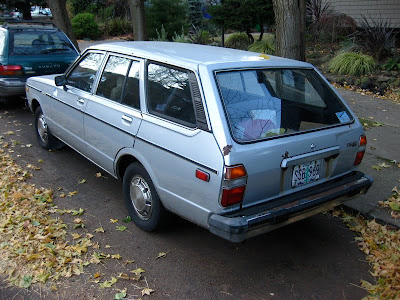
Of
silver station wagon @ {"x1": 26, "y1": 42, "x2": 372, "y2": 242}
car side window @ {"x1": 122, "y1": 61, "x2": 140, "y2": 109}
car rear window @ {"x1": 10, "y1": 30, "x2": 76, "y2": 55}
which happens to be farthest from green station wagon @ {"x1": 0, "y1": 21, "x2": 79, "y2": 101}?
car side window @ {"x1": 122, "y1": 61, "x2": 140, "y2": 109}

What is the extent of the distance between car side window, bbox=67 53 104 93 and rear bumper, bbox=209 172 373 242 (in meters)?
2.51

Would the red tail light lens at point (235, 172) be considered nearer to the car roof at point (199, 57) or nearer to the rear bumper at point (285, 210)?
the rear bumper at point (285, 210)

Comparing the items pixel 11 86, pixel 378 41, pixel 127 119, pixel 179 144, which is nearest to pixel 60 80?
pixel 127 119

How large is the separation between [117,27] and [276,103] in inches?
848

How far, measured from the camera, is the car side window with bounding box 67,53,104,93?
4.66 m

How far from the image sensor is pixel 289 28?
23.1 ft

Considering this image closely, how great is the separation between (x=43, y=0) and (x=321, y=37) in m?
18.2

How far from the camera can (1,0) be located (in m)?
24.5

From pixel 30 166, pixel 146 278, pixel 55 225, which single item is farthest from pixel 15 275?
pixel 30 166

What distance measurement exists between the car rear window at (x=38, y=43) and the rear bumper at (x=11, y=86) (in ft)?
1.80

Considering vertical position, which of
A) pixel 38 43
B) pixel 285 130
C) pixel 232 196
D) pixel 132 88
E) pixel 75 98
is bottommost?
pixel 232 196

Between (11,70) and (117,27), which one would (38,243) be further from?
(117,27)

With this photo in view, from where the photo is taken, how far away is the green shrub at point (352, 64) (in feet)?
34.1

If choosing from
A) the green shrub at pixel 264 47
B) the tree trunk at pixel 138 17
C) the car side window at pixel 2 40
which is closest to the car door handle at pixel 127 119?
the car side window at pixel 2 40
